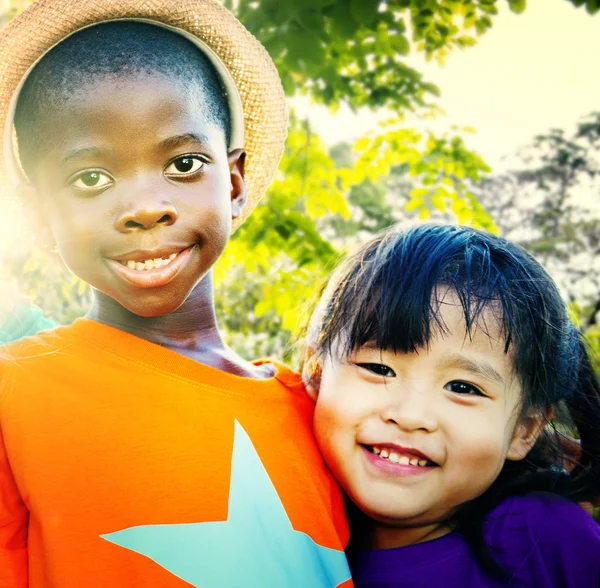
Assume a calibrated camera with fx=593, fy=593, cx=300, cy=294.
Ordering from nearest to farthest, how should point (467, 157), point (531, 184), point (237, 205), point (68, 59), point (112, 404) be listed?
1. point (112, 404)
2. point (68, 59)
3. point (237, 205)
4. point (467, 157)
5. point (531, 184)

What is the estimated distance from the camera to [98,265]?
1407mm

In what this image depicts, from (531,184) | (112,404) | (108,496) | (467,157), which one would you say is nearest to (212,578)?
(108,496)

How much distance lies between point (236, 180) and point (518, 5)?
1.79 meters

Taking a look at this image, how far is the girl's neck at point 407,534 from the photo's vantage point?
1.65 m

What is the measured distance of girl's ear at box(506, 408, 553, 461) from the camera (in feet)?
5.48

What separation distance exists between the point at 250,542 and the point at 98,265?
0.72m

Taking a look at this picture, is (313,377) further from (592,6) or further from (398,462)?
(592,6)

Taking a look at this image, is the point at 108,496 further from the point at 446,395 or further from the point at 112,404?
the point at 446,395

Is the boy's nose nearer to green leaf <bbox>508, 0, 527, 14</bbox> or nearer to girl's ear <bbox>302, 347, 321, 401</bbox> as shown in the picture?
girl's ear <bbox>302, 347, 321, 401</bbox>

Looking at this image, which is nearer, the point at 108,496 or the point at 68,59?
the point at 108,496

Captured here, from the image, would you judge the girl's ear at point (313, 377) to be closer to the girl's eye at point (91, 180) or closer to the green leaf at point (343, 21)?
the girl's eye at point (91, 180)

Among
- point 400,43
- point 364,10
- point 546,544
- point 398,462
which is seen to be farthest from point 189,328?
point 400,43

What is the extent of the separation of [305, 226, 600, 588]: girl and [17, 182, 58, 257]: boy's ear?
0.82 m

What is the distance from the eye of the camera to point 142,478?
4.18 feet
